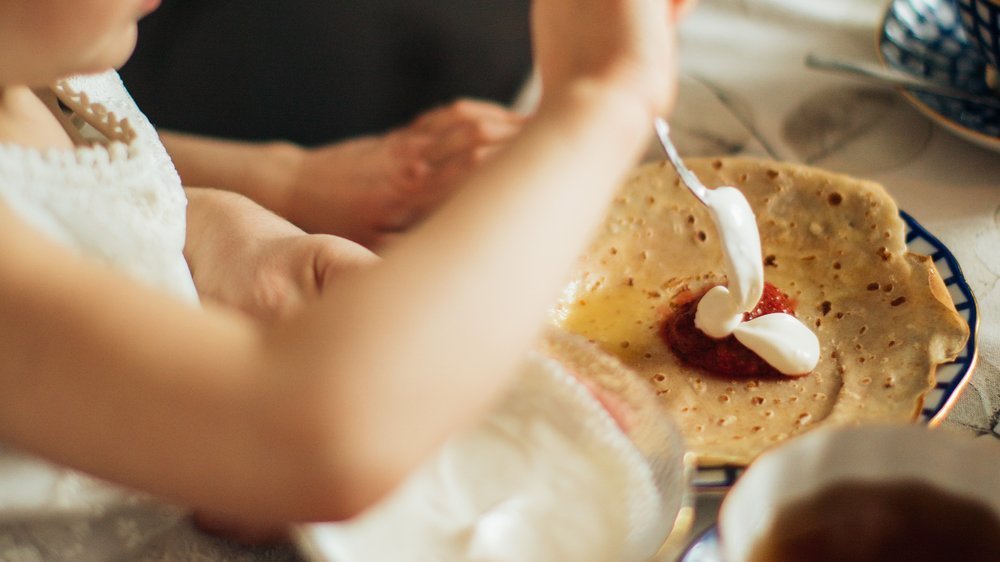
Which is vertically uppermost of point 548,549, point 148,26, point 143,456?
point 143,456

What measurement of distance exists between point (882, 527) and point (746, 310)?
1.01 feet

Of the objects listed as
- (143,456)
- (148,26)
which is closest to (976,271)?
(143,456)

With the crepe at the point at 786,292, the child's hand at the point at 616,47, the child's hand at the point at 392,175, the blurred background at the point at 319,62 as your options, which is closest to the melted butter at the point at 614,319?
the crepe at the point at 786,292

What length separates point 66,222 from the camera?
500 millimetres

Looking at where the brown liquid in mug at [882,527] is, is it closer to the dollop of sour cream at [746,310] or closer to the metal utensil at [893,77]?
the dollop of sour cream at [746,310]

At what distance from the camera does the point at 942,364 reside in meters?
0.62

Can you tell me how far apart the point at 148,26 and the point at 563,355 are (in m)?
1.00

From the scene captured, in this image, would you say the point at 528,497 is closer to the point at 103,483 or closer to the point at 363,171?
the point at 103,483

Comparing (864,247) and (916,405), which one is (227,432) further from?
(864,247)

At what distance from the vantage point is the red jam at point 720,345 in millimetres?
702

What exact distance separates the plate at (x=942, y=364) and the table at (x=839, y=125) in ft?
0.10

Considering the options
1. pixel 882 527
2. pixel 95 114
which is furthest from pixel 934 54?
pixel 95 114

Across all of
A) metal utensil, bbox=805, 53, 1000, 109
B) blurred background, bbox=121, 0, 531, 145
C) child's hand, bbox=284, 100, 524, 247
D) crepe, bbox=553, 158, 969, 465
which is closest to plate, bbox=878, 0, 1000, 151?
metal utensil, bbox=805, 53, 1000, 109

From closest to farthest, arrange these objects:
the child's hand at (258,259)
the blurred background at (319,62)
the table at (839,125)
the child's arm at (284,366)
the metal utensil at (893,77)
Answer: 1. the child's arm at (284,366)
2. the child's hand at (258,259)
3. the table at (839,125)
4. the metal utensil at (893,77)
5. the blurred background at (319,62)
